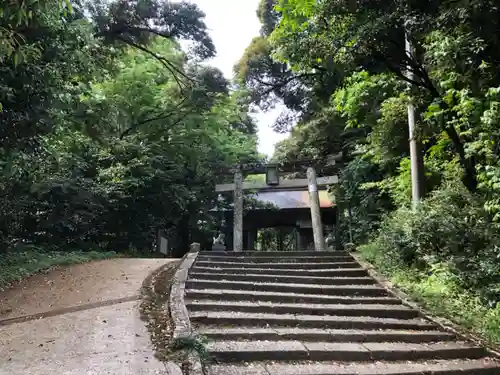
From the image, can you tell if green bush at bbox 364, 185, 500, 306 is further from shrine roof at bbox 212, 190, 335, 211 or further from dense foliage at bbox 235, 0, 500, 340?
shrine roof at bbox 212, 190, 335, 211

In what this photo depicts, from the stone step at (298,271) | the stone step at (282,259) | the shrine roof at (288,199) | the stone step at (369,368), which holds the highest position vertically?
the shrine roof at (288,199)

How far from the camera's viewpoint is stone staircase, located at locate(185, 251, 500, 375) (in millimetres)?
4781

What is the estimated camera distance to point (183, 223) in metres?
17.0

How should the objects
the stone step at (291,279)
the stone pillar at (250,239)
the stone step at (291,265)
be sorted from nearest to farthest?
the stone step at (291,279) → the stone step at (291,265) → the stone pillar at (250,239)

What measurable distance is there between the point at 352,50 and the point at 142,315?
502cm

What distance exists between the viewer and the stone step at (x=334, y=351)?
475 cm

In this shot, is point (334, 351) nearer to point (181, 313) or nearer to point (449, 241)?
point (181, 313)

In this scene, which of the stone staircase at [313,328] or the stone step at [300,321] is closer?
the stone staircase at [313,328]

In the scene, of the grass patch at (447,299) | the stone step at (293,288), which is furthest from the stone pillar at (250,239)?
the stone step at (293,288)

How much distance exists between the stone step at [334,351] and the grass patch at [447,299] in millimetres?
416

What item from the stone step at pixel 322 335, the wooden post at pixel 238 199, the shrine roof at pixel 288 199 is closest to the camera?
the stone step at pixel 322 335

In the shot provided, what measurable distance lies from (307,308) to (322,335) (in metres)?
1.05

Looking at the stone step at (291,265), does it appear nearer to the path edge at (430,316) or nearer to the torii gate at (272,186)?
the path edge at (430,316)

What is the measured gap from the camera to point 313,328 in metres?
5.98
